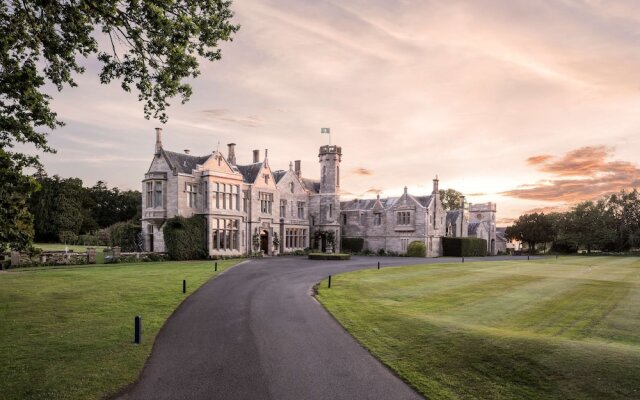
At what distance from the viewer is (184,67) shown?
12.3m

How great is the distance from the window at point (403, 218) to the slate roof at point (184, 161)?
2889cm

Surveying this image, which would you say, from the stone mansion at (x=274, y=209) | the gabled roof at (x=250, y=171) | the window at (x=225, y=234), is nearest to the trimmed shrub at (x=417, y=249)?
the stone mansion at (x=274, y=209)

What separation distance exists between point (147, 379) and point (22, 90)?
1047 cm

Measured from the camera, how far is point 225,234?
43.3 m

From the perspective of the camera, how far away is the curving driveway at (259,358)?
28.0 feet

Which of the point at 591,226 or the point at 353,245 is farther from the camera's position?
the point at 591,226

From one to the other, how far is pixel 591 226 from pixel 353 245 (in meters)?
51.7

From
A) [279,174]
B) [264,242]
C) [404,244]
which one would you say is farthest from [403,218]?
[264,242]

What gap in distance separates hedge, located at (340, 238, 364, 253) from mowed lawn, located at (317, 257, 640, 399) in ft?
121

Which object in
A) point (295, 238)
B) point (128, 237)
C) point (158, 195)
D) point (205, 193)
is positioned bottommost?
point (295, 238)

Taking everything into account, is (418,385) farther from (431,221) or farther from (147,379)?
(431,221)

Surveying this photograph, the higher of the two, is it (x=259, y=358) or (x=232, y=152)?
(x=232, y=152)

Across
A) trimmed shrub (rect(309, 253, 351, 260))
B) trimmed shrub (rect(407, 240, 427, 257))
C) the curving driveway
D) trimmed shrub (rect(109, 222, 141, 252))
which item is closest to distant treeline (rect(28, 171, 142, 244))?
trimmed shrub (rect(109, 222, 141, 252))

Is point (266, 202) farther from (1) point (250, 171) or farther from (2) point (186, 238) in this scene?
(2) point (186, 238)
